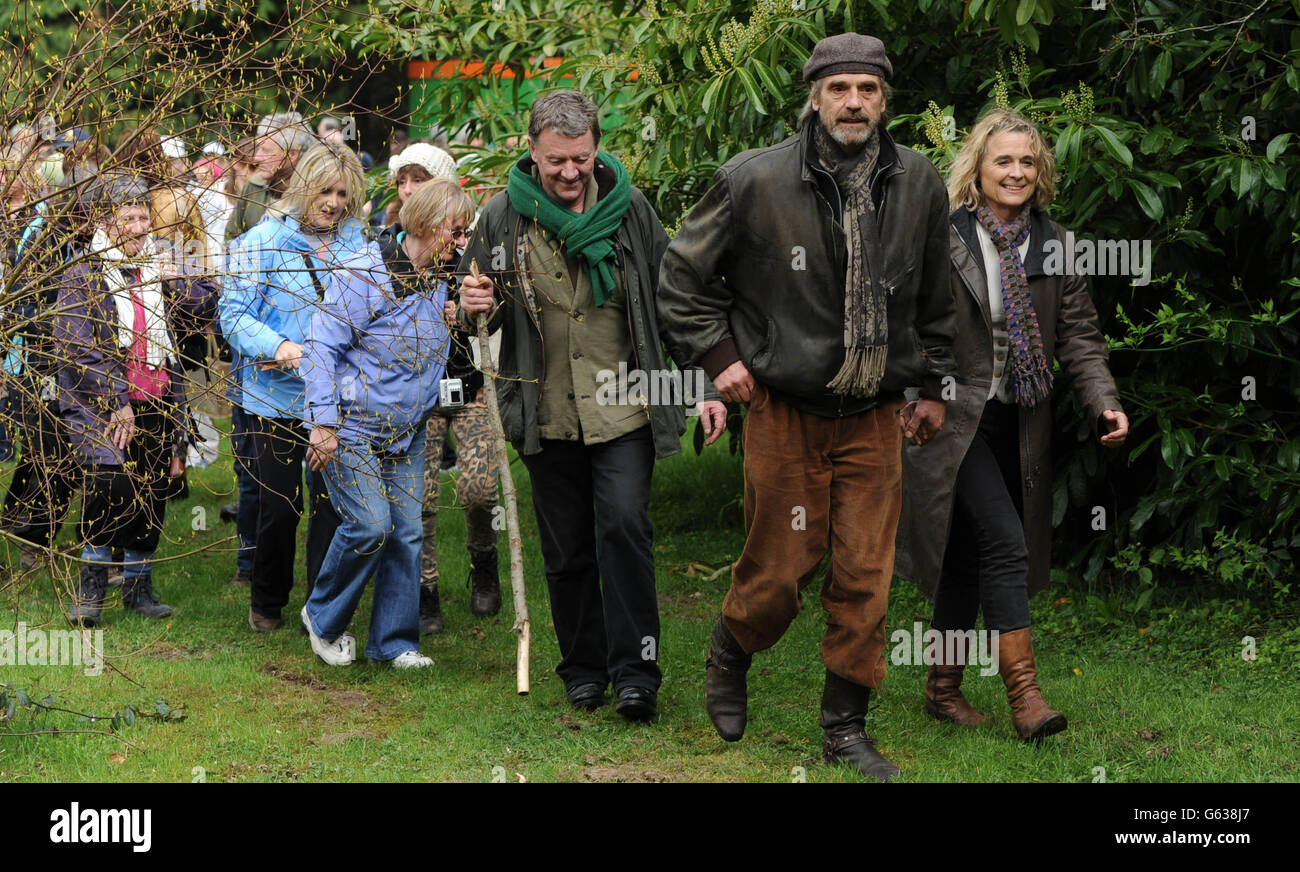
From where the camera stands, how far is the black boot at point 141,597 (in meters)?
7.83

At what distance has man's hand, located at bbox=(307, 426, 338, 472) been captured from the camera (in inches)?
249

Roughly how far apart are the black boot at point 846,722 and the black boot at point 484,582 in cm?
277

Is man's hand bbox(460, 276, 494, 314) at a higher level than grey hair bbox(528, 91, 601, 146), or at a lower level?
lower

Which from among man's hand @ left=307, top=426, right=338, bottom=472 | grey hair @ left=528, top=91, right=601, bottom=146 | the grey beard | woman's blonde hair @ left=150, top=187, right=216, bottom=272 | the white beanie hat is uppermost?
the white beanie hat

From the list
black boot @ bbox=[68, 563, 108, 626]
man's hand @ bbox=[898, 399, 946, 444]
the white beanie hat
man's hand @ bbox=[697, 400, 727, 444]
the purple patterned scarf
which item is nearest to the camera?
man's hand @ bbox=[697, 400, 727, 444]

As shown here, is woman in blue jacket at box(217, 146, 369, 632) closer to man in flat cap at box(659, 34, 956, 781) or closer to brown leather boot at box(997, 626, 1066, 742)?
man in flat cap at box(659, 34, 956, 781)

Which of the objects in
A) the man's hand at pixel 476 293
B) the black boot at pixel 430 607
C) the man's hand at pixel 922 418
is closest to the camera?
the man's hand at pixel 922 418

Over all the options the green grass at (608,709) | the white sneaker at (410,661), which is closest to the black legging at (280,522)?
the green grass at (608,709)

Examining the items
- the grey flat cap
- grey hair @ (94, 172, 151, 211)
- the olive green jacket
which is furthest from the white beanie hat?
the grey flat cap

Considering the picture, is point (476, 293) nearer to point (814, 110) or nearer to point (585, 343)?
point (585, 343)

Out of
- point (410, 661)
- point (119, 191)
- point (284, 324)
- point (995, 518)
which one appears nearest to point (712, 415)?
point (995, 518)

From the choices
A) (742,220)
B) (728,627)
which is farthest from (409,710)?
(742,220)

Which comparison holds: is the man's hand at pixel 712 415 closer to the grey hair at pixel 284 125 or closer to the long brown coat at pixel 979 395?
the long brown coat at pixel 979 395

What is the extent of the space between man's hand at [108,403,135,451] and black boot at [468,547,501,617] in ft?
6.17
